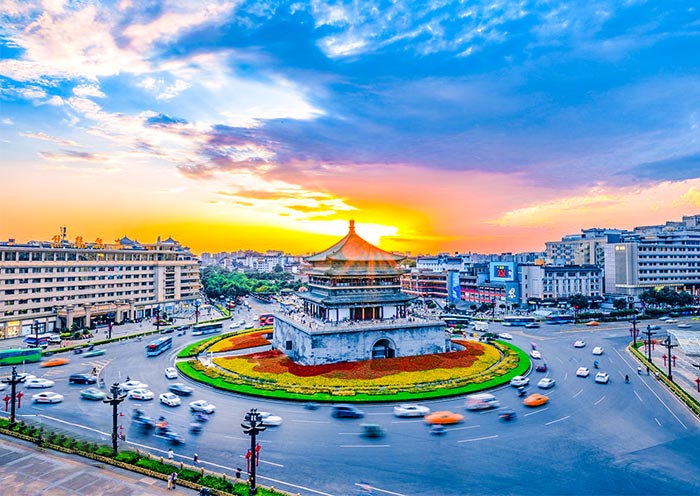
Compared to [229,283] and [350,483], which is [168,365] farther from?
[229,283]

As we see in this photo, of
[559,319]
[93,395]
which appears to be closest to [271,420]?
[93,395]

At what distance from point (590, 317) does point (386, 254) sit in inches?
1887

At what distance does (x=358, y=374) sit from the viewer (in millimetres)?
39875

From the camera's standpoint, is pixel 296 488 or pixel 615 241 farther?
pixel 615 241

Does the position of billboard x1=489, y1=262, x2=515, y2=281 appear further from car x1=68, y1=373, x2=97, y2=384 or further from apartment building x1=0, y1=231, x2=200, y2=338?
car x1=68, y1=373, x2=97, y2=384

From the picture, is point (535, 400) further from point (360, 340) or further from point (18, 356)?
point (18, 356)

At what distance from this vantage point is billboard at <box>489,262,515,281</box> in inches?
3932

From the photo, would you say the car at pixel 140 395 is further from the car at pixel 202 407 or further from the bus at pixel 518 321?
the bus at pixel 518 321

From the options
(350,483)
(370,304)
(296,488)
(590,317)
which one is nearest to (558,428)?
(350,483)

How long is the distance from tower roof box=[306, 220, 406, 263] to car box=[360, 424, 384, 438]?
2255 cm

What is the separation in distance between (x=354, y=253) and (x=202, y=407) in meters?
24.7

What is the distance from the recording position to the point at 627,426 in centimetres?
2845

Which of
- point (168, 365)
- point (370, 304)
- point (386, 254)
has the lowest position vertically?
point (168, 365)

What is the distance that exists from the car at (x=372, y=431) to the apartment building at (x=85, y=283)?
52969 millimetres
